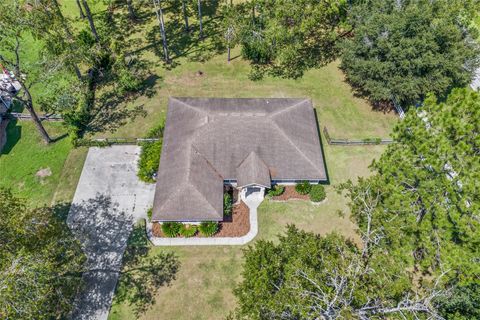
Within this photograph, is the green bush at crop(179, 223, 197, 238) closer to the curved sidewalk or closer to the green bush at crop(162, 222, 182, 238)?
the green bush at crop(162, 222, 182, 238)

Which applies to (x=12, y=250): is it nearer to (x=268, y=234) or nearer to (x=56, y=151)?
(x=56, y=151)

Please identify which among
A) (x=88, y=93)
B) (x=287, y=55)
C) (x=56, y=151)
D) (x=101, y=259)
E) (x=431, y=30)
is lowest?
(x=101, y=259)

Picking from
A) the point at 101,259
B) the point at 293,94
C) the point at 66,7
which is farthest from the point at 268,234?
the point at 66,7

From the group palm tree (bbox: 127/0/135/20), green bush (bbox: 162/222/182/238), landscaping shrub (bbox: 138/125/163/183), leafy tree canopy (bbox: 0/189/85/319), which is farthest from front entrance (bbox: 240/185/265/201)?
palm tree (bbox: 127/0/135/20)

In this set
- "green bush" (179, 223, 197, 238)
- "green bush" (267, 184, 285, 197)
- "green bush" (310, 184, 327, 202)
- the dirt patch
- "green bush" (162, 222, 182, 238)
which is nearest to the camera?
"green bush" (162, 222, 182, 238)

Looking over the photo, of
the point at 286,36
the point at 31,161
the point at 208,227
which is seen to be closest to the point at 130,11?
the point at 286,36

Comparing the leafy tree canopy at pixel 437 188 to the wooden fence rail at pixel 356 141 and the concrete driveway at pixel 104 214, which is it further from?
the concrete driveway at pixel 104 214
